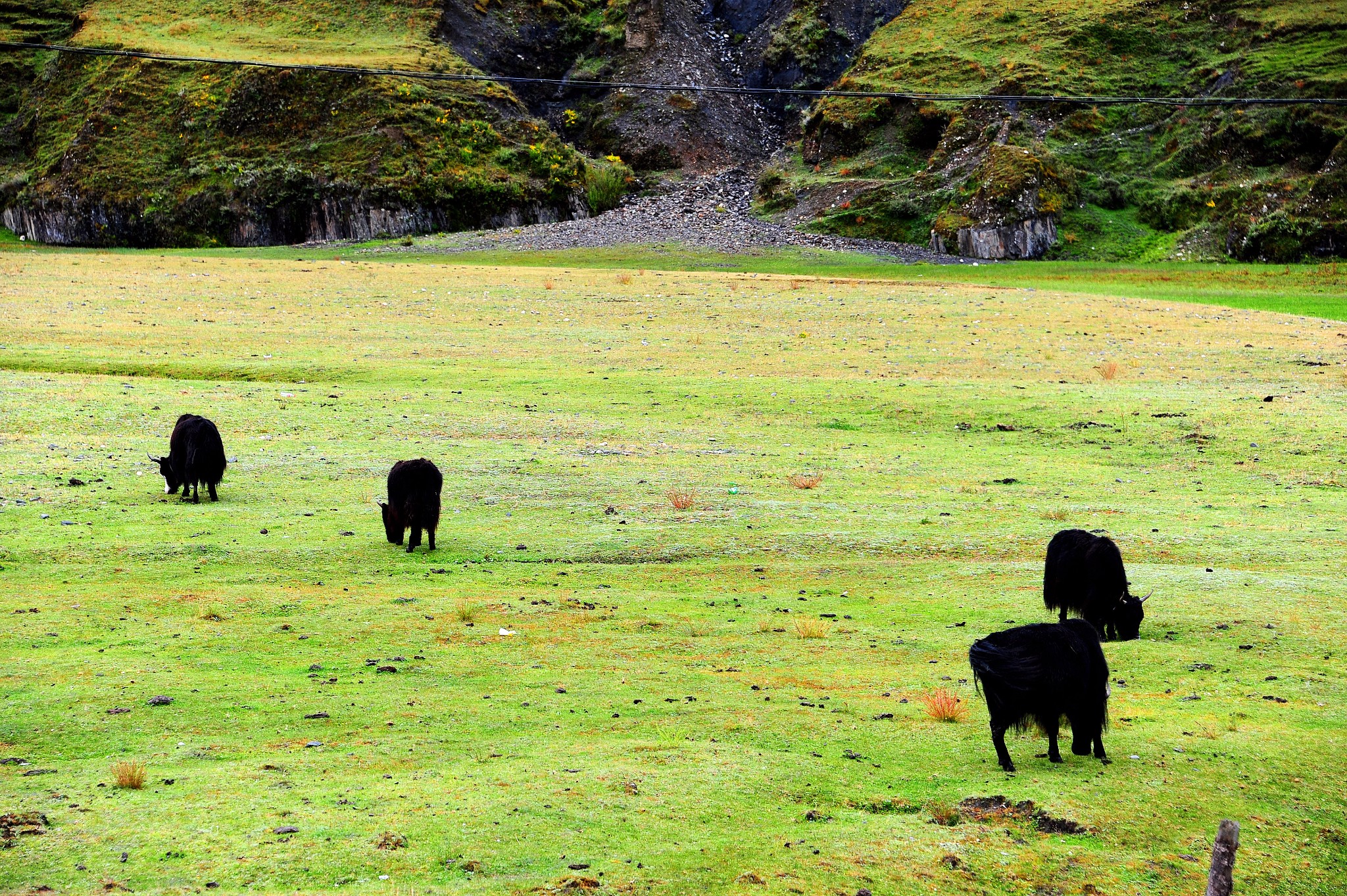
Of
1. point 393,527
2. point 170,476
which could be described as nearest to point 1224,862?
point 393,527

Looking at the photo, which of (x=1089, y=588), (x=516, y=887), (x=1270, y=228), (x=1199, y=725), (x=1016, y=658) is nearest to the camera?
(x=516, y=887)

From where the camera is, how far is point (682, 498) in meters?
19.8

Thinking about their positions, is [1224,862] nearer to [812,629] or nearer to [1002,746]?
[1002,746]

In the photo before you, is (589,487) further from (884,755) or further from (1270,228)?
(1270,228)

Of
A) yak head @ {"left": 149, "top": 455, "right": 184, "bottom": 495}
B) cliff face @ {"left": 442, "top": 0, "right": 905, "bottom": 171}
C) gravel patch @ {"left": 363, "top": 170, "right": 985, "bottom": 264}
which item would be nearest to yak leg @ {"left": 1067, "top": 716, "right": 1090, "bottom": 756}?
yak head @ {"left": 149, "top": 455, "right": 184, "bottom": 495}

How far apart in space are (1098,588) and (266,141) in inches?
4811

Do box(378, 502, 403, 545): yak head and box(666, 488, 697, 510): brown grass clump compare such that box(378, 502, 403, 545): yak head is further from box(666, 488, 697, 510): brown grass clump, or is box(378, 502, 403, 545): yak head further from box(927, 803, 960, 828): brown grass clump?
box(927, 803, 960, 828): brown grass clump

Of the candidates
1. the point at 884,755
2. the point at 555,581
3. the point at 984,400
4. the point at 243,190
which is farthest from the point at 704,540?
the point at 243,190

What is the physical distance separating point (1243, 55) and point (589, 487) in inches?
4407

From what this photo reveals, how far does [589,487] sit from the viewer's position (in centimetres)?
2098

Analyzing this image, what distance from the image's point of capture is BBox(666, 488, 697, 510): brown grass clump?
63.6ft

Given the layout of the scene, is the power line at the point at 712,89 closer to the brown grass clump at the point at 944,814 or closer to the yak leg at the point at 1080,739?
the yak leg at the point at 1080,739

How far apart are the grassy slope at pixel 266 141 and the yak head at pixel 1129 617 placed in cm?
10985

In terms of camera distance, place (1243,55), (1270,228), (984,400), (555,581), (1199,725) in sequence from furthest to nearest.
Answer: (1243,55)
(1270,228)
(984,400)
(555,581)
(1199,725)
